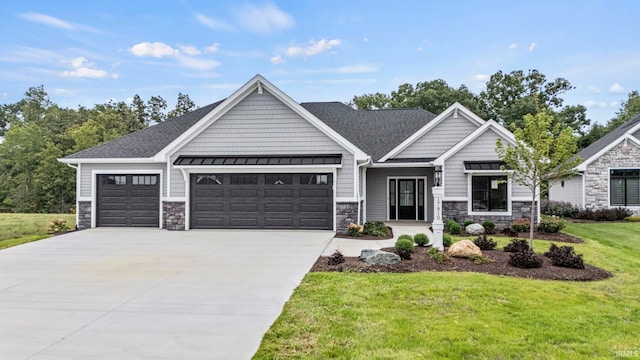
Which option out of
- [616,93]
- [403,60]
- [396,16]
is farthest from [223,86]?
[616,93]

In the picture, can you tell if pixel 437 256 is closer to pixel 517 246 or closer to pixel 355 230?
pixel 517 246

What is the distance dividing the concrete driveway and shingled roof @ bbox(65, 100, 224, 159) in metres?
4.58

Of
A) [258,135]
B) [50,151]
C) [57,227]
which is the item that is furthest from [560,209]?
[50,151]

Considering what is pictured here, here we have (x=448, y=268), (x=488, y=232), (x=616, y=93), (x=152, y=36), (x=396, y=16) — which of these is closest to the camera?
(x=448, y=268)

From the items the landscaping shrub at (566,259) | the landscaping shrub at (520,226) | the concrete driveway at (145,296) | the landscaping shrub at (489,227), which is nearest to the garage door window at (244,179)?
the concrete driveway at (145,296)

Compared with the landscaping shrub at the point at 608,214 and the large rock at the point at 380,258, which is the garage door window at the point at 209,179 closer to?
the large rock at the point at 380,258

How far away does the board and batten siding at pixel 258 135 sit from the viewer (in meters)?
14.1

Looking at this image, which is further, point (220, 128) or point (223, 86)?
point (223, 86)

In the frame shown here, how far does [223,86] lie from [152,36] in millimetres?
6942

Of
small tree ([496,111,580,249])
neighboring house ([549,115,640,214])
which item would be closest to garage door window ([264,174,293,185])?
small tree ([496,111,580,249])

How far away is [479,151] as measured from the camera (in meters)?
14.9

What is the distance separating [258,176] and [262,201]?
96cm

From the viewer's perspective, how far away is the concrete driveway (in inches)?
167

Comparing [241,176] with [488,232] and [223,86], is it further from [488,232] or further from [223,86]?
[223,86]
